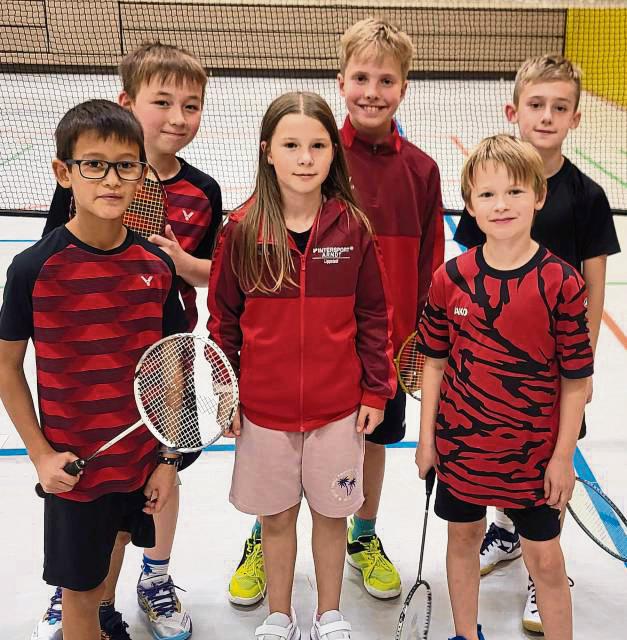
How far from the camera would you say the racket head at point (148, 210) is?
8.55 feet

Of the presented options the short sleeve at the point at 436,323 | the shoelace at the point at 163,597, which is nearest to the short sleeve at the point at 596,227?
the short sleeve at the point at 436,323

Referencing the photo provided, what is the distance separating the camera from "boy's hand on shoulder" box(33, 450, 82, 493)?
2.25 m

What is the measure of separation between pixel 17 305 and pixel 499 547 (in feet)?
6.68

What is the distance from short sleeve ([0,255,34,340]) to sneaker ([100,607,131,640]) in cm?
110

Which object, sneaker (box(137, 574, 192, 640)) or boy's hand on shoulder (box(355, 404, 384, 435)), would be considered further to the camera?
sneaker (box(137, 574, 192, 640))

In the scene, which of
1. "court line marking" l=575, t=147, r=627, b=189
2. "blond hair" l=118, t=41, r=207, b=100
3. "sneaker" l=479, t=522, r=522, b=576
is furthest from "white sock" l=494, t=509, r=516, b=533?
"court line marking" l=575, t=147, r=627, b=189

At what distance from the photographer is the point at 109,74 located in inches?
538

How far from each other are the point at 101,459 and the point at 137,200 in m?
0.77

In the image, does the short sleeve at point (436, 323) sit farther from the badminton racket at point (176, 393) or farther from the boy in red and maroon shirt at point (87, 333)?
the boy in red and maroon shirt at point (87, 333)

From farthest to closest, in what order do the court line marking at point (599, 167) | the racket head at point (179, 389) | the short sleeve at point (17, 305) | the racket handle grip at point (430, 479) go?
the court line marking at point (599, 167)
the racket handle grip at point (430, 479)
the racket head at point (179, 389)
the short sleeve at point (17, 305)

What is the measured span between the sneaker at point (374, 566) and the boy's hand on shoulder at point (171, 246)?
52.2 inches

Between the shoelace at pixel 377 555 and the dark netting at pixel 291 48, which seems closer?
the shoelace at pixel 377 555

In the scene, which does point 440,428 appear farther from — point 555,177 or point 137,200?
point 137,200

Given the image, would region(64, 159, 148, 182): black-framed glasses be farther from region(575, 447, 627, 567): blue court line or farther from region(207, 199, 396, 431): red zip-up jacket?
region(575, 447, 627, 567): blue court line
